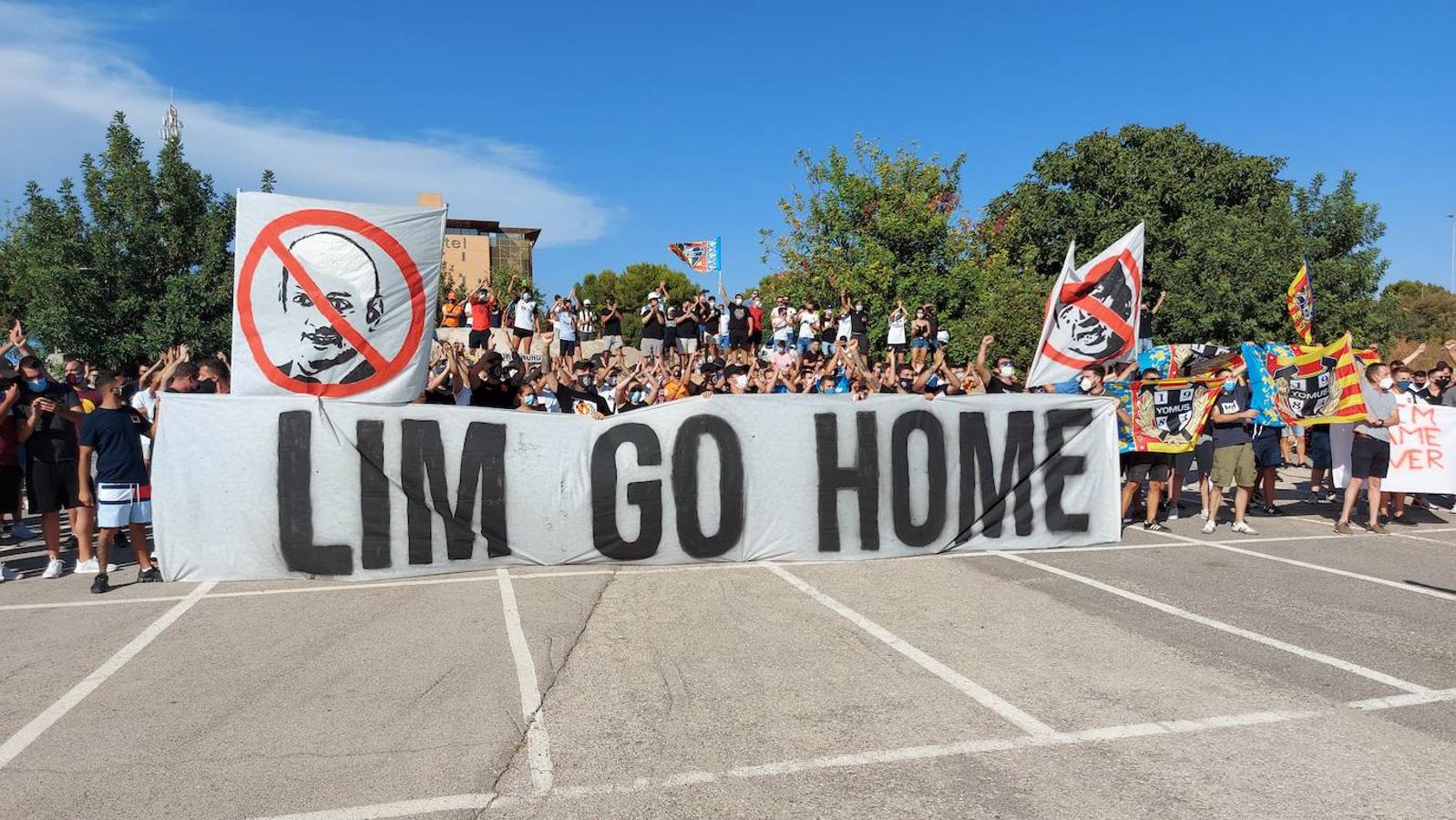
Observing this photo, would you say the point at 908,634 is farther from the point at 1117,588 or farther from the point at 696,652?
the point at 1117,588

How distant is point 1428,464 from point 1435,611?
506 centimetres

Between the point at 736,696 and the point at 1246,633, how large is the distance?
3624mm

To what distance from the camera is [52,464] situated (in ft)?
27.5

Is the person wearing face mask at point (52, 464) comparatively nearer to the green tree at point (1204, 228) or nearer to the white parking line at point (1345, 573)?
the white parking line at point (1345, 573)

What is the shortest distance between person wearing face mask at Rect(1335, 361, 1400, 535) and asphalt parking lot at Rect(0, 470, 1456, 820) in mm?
3112

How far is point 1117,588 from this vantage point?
284 inches

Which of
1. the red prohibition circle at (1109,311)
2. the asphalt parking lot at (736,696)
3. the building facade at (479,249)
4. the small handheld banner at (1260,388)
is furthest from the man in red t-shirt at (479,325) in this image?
the building facade at (479,249)

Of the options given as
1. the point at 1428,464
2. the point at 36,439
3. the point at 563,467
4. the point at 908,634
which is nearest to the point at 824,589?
the point at 908,634

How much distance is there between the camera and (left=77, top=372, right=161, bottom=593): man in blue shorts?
7.49 m

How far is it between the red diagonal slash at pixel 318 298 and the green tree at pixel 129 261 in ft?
56.4

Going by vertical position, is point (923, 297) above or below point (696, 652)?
above

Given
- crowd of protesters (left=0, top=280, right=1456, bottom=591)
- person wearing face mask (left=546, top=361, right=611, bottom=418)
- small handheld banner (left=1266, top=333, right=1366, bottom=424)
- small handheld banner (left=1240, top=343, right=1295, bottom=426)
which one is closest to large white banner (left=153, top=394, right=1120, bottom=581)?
crowd of protesters (left=0, top=280, right=1456, bottom=591)

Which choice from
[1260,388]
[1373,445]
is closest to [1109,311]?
[1260,388]

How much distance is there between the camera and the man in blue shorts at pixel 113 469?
7488 millimetres
